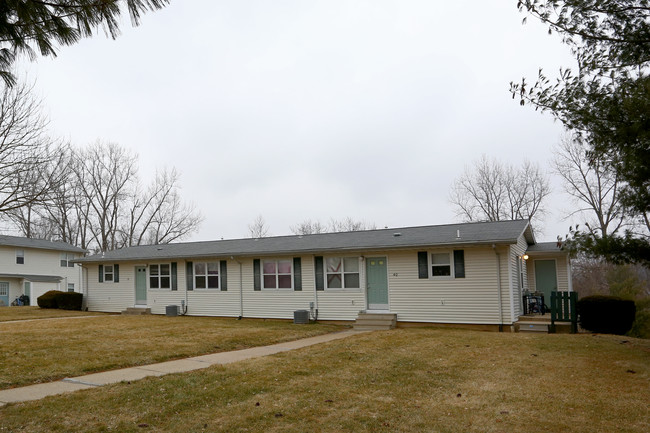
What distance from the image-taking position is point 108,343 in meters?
11.1

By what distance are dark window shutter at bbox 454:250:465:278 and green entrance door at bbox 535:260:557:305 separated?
5.26 m

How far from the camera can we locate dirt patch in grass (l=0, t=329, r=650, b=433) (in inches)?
200

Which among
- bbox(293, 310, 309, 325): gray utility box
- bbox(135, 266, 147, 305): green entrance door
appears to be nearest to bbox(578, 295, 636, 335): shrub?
bbox(293, 310, 309, 325): gray utility box

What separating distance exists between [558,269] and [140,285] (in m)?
17.4

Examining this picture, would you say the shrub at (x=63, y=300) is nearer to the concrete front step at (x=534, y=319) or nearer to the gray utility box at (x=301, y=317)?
the gray utility box at (x=301, y=317)

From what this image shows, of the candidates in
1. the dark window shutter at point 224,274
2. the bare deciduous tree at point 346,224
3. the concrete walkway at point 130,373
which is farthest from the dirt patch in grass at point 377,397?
the bare deciduous tree at point 346,224

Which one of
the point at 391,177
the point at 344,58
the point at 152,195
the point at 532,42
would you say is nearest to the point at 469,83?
the point at 344,58

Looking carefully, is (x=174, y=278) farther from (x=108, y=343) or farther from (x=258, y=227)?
(x=258, y=227)

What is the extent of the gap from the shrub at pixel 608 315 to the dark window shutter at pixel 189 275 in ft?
46.8

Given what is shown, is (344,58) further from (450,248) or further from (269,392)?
(269,392)

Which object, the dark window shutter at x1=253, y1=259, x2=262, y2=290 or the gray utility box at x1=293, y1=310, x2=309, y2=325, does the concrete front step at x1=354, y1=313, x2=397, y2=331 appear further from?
the dark window shutter at x1=253, y1=259, x2=262, y2=290

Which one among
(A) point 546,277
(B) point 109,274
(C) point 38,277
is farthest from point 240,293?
(C) point 38,277

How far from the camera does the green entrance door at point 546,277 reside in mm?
17984

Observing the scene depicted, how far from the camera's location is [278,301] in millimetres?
17797
